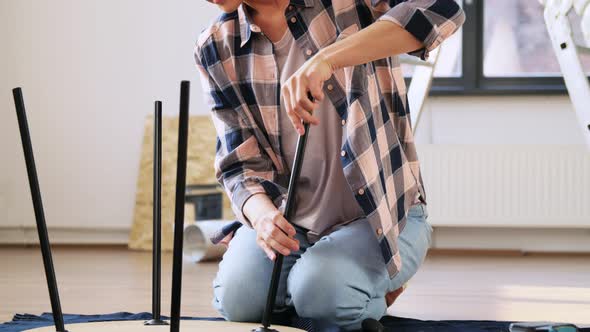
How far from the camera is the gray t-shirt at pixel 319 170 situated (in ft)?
5.21

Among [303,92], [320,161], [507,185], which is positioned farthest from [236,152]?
[507,185]

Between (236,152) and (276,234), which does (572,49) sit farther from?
(276,234)

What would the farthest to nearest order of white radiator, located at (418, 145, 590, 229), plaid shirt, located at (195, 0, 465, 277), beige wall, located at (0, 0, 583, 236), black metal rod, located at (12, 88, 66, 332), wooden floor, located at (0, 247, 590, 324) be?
beige wall, located at (0, 0, 583, 236) → white radiator, located at (418, 145, 590, 229) → wooden floor, located at (0, 247, 590, 324) → plaid shirt, located at (195, 0, 465, 277) → black metal rod, located at (12, 88, 66, 332)

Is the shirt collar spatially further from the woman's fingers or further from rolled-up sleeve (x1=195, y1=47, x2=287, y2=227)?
the woman's fingers

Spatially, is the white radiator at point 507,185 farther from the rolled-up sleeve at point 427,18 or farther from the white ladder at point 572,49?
the rolled-up sleeve at point 427,18

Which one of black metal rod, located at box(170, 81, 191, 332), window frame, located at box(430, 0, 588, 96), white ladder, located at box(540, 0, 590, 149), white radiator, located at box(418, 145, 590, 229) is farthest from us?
window frame, located at box(430, 0, 588, 96)

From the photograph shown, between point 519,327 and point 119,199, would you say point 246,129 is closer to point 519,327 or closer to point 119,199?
point 519,327

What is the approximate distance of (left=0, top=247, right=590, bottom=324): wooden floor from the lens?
6.84 ft

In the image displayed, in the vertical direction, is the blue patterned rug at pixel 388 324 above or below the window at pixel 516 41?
below

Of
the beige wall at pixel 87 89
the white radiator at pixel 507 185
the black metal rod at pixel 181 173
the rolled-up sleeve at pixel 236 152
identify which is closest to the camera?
the black metal rod at pixel 181 173

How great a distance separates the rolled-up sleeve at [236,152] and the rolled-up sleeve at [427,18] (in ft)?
1.32

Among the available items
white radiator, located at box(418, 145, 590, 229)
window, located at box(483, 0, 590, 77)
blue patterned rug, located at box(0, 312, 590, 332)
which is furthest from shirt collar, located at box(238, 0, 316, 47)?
window, located at box(483, 0, 590, 77)

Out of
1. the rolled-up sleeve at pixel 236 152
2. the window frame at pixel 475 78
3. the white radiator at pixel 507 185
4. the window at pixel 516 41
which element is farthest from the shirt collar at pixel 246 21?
the window at pixel 516 41

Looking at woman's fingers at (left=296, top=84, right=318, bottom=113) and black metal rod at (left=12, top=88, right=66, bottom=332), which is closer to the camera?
black metal rod at (left=12, top=88, right=66, bottom=332)
